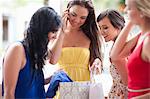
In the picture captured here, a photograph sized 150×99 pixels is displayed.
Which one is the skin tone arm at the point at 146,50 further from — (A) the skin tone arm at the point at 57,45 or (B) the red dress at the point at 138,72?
(A) the skin tone arm at the point at 57,45

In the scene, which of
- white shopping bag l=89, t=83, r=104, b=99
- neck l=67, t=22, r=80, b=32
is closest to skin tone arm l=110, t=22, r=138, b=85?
white shopping bag l=89, t=83, r=104, b=99

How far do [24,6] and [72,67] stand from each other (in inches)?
40.6

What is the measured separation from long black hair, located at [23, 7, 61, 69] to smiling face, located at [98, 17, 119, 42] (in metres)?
0.34

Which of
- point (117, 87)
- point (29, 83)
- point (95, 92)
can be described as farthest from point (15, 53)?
point (117, 87)

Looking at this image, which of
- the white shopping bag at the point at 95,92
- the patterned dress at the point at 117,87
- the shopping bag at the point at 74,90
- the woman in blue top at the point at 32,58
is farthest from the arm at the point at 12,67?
the patterned dress at the point at 117,87

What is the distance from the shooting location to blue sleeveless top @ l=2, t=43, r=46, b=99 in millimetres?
1466

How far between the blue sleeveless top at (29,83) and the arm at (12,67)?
53 mm

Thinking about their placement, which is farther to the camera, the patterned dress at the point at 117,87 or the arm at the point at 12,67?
the patterned dress at the point at 117,87

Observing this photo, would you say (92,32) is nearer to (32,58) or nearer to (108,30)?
(108,30)

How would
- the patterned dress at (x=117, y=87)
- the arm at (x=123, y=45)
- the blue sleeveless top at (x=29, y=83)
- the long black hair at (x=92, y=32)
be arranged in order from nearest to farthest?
the arm at (x=123, y=45)
the blue sleeveless top at (x=29, y=83)
the patterned dress at (x=117, y=87)
the long black hair at (x=92, y=32)

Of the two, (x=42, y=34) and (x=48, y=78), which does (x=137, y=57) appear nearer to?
(x=42, y=34)

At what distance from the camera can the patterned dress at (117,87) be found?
5.15ft

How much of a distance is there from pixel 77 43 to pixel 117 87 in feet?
1.28

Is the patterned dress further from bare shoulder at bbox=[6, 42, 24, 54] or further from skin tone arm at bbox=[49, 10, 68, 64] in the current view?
bare shoulder at bbox=[6, 42, 24, 54]
